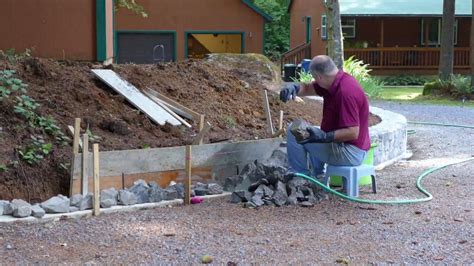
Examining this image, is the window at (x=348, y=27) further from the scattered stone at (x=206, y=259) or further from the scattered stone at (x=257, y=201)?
the scattered stone at (x=206, y=259)

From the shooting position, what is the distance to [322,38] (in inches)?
1191

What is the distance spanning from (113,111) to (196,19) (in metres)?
18.5

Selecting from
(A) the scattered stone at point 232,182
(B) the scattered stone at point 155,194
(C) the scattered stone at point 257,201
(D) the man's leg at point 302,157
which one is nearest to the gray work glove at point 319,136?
(D) the man's leg at point 302,157

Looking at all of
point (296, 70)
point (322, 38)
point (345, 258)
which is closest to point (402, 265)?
point (345, 258)

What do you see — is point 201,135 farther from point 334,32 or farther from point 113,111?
point 334,32

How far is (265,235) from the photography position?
207 inches

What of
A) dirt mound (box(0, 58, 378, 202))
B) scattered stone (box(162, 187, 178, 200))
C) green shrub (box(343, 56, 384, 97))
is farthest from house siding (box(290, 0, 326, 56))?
scattered stone (box(162, 187, 178, 200))

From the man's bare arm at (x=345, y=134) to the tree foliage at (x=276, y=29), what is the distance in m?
36.8

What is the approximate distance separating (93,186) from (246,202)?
52.6 inches

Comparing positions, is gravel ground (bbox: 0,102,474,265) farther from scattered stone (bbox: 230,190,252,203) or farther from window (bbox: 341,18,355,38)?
window (bbox: 341,18,355,38)

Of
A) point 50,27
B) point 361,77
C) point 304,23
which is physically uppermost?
point 304,23

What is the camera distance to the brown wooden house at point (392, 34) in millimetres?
29306

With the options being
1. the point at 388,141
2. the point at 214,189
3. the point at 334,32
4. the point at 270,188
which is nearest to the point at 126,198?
the point at 214,189

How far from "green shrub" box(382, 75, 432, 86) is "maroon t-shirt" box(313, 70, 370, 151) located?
71.5 ft
